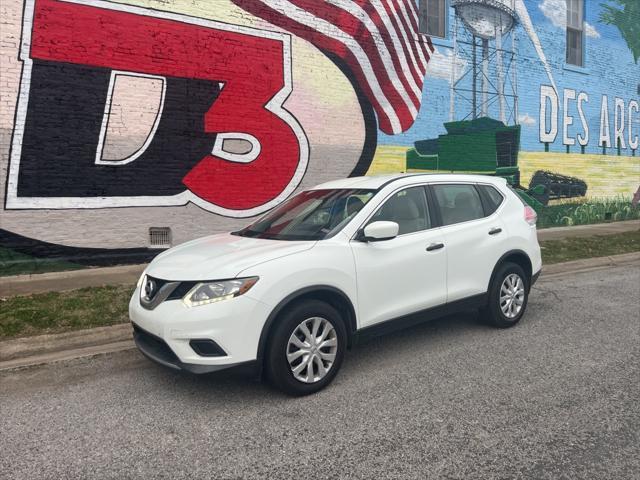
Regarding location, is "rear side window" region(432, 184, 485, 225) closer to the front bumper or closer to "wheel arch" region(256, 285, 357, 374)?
"wheel arch" region(256, 285, 357, 374)

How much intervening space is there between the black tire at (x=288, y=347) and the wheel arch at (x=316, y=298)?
0.15ft

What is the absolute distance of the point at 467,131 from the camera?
13320mm

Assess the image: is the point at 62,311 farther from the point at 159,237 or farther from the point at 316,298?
the point at 159,237

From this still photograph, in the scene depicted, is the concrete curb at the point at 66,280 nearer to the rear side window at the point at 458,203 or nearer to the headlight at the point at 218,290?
the headlight at the point at 218,290

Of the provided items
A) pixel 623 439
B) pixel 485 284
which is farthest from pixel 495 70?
pixel 623 439

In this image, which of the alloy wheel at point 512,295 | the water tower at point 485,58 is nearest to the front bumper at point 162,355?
the alloy wheel at point 512,295

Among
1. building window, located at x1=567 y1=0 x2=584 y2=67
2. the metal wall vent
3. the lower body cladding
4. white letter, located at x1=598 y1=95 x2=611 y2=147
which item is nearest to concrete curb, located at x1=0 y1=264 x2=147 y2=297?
the metal wall vent

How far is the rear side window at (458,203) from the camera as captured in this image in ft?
16.4

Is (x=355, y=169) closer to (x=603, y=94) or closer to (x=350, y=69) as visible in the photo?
(x=350, y=69)

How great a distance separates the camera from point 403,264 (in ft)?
14.3

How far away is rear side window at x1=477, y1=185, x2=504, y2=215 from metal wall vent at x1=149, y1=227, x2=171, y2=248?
5870 millimetres

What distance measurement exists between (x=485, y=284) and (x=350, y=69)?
731 cm

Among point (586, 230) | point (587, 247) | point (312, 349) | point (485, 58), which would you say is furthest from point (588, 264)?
point (312, 349)

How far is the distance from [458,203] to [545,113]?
11767 millimetres
